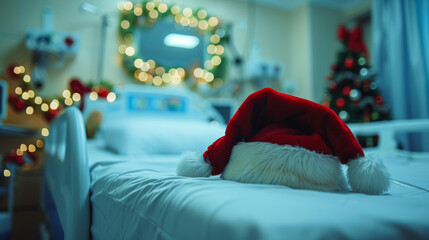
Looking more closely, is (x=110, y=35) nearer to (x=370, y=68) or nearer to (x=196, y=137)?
(x=196, y=137)

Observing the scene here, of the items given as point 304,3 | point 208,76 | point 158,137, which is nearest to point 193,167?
point 158,137

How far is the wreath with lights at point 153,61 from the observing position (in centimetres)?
260

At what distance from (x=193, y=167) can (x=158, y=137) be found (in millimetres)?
696

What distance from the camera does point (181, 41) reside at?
274cm

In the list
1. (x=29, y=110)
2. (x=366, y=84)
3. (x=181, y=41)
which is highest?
(x=181, y=41)

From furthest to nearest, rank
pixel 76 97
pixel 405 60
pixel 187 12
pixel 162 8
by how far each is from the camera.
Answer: pixel 187 12
pixel 162 8
pixel 405 60
pixel 76 97

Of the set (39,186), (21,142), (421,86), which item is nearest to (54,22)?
(21,142)

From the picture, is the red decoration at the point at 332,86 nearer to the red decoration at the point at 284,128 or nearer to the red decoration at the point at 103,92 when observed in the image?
the red decoration at the point at 103,92

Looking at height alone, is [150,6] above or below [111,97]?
above

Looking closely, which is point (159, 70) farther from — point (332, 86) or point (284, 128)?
point (284, 128)

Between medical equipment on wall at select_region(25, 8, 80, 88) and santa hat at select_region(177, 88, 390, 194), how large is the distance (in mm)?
2117

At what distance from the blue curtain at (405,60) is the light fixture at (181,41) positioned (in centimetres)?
165

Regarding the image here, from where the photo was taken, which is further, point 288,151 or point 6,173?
point 6,173

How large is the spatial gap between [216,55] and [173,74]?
471 millimetres
